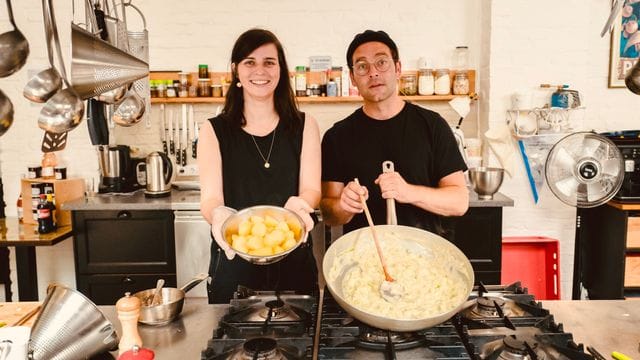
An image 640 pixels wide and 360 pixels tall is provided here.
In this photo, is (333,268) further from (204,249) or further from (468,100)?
(468,100)

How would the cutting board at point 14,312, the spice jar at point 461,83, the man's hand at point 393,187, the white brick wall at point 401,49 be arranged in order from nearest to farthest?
the cutting board at point 14,312 → the man's hand at point 393,187 → the white brick wall at point 401,49 → the spice jar at point 461,83

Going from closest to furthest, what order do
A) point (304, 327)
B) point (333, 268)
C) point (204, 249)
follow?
point (304, 327)
point (333, 268)
point (204, 249)

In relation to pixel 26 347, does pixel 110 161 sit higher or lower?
higher

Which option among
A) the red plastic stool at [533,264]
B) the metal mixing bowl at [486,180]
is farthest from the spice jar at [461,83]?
the red plastic stool at [533,264]

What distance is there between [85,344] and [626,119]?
3.84m

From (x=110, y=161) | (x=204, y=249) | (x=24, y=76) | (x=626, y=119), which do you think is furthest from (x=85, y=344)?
(x=626, y=119)

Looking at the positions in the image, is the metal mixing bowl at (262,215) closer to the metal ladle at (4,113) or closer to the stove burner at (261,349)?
the stove burner at (261,349)

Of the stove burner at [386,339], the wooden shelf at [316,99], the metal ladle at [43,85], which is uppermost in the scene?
the wooden shelf at [316,99]

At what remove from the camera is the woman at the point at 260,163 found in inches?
77.9

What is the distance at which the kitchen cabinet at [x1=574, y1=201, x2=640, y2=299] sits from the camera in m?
3.06

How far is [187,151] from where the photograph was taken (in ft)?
12.9

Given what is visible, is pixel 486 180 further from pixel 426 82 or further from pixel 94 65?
pixel 94 65

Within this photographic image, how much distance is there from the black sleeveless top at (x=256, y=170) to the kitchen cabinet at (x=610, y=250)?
7.39 feet

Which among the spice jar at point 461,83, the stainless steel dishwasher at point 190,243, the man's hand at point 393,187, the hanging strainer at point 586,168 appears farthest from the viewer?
the spice jar at point 461,83
